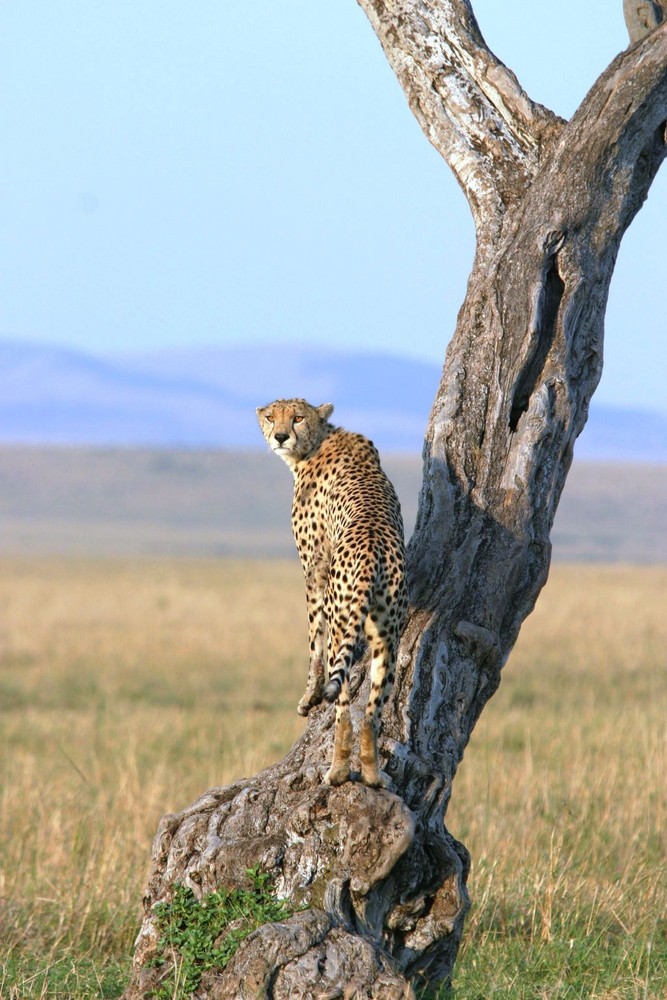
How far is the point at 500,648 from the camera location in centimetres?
469

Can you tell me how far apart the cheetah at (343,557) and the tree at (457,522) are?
0.20 m

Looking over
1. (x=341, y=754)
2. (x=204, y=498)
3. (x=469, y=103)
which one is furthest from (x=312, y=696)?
(x=204, y=498)

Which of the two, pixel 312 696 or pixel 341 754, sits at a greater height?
pixel 312 696

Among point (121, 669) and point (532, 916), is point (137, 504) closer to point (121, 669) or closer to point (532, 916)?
point (121, 669)

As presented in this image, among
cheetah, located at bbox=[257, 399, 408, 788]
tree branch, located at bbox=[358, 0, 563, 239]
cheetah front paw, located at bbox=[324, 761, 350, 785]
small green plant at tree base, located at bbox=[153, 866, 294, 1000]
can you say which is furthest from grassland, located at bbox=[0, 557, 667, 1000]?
tree branch, located at bbox=[358, 0, 563, 239]

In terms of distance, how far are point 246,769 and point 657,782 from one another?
8.67 feet

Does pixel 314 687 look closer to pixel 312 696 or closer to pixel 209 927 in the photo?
pixel 312 696

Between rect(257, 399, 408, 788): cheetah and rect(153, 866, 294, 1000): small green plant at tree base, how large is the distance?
44 centimetres

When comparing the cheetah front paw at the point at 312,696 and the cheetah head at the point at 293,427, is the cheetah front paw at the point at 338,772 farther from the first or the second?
the cheetah head at the point at 293,427

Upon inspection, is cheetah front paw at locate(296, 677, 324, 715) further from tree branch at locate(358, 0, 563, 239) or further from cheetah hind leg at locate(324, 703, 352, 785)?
tree branch at locate(358, 0, 563, 239)

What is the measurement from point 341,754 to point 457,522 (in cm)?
106

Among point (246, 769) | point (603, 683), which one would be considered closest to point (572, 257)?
point (246, 769)

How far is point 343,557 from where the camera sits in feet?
13.1

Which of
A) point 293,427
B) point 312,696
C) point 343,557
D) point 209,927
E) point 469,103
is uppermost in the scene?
point 469,103
